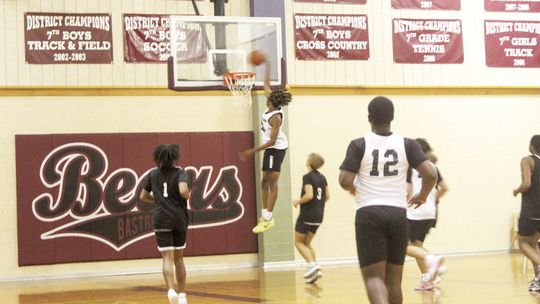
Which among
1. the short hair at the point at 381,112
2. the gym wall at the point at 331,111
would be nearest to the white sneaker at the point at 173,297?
the short hair at the point at 381,112

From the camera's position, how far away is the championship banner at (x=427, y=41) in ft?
65.3

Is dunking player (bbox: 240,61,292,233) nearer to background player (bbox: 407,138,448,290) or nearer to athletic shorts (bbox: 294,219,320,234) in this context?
athletic shorts (bbox: 294,219,320,234)

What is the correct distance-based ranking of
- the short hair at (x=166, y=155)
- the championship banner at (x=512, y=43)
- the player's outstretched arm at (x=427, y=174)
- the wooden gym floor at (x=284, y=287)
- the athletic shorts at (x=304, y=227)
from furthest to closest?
the championship banner at (x=512, y=43) < the athletic shorts at (x=304, y=227) < the wooden gym floor at (x=284, y=287) < the short hair at (x=166, y=155) < the player's outstretched arm at (x=427, y=174)

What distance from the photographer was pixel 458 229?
19922 mm

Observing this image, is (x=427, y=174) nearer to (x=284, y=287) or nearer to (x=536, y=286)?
(x=536, y=286)

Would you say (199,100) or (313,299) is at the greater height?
(199,100)

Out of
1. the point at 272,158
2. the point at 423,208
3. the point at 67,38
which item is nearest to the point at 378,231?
the point at 423,208

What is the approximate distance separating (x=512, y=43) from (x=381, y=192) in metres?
14.7

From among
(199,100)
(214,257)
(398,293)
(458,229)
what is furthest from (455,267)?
(398,293)

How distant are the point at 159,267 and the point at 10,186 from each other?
3.38 meters

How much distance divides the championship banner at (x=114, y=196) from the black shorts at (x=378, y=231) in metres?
11.5

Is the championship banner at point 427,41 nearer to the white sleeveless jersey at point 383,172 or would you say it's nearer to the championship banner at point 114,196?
the championship banner at point 114,196

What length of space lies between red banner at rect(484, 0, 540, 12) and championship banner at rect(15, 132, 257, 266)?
6.61 meters

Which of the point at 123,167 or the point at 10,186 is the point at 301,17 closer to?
the point at 123,167
